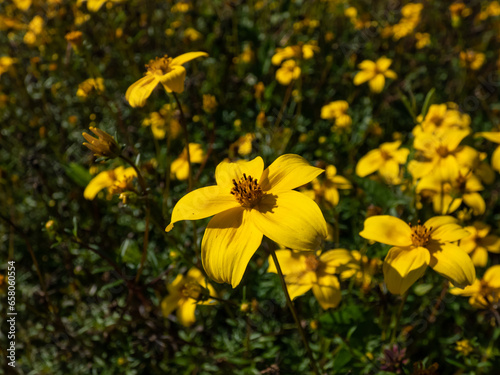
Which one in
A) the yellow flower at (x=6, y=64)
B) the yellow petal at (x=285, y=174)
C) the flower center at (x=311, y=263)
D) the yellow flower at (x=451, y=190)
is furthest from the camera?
the yellow flower at (x=6, y=64)

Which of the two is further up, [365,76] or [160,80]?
[160,80]

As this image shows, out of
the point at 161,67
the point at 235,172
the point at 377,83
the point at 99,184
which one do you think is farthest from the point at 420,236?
the point at 377,83

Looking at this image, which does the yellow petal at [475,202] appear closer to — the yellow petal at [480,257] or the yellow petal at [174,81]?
the yellow petal at [480,257]

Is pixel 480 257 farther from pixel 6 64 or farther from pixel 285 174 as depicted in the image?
pixel 6 64

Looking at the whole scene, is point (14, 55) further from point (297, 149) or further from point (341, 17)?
point (341, 17)

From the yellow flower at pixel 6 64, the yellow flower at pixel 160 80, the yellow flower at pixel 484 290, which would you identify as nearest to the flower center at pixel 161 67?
the yellow flower at pixel 160 80

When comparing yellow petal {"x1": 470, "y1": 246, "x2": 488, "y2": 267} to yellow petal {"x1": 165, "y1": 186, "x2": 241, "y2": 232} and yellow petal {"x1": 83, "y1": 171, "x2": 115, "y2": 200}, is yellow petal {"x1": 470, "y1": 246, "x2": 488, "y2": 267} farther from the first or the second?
yellow petal {"x1": 83, "y1": 171, "x2": 115, "y2": 200}

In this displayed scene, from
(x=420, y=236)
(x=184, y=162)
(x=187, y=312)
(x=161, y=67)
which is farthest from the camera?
(x=184, y=162)
